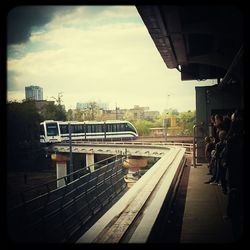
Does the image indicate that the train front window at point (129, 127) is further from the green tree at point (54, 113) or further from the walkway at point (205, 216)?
the walkway at point (205, 216)

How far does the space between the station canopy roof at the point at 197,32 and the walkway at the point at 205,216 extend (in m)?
2.41

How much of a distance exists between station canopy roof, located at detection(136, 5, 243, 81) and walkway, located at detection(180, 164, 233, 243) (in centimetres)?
241

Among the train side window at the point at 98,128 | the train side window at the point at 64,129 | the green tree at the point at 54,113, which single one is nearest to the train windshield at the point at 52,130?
the train side window at the point at 64,129

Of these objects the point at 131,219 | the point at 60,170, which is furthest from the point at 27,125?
the point at 131,219

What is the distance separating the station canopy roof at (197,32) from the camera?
5116 mm

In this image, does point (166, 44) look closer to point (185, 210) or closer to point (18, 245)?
point (185, 210)

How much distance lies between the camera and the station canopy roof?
5116 millimetres

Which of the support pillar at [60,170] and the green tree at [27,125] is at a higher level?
the green tree at [27,125]

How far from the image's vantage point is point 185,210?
231 inches

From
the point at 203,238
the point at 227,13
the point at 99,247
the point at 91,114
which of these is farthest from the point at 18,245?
the point at 91,114

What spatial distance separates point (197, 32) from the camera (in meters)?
6.76

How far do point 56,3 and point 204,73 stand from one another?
10.7 m

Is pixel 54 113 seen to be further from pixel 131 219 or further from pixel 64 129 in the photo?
pixel 131 219

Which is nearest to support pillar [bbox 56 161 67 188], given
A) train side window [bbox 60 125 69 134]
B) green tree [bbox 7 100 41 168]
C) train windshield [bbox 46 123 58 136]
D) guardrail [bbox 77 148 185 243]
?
green tree [bbox 7 100 41 168]
